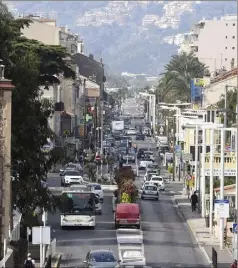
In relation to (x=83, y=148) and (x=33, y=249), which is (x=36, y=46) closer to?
(x=33, y=249)

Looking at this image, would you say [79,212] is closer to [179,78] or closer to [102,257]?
[102,257]

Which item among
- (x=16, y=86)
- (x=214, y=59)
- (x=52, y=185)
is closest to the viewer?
(x=16, y=86)

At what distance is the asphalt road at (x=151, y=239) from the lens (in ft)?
160

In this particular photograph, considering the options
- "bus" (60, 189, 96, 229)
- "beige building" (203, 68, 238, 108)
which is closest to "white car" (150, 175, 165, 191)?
"beige building" (203, 68, 238, 108)

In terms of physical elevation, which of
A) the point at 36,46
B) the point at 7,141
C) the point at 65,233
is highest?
the point at 36,46

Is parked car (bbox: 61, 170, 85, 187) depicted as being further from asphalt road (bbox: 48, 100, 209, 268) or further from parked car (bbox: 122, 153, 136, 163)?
parked car (bbox: 122, 153, 136, 163)

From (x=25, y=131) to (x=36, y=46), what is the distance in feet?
49.2

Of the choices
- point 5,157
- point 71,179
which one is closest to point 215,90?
point 71,179

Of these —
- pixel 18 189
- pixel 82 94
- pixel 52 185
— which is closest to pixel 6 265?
pixel 18 189

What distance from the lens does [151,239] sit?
57.1m

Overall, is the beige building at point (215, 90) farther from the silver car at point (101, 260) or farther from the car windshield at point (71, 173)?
the silver car at point (101, 260)

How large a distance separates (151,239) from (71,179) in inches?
1178

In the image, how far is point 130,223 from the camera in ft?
201

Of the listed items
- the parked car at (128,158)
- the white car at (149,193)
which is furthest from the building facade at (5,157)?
the parked car at (128,158)
